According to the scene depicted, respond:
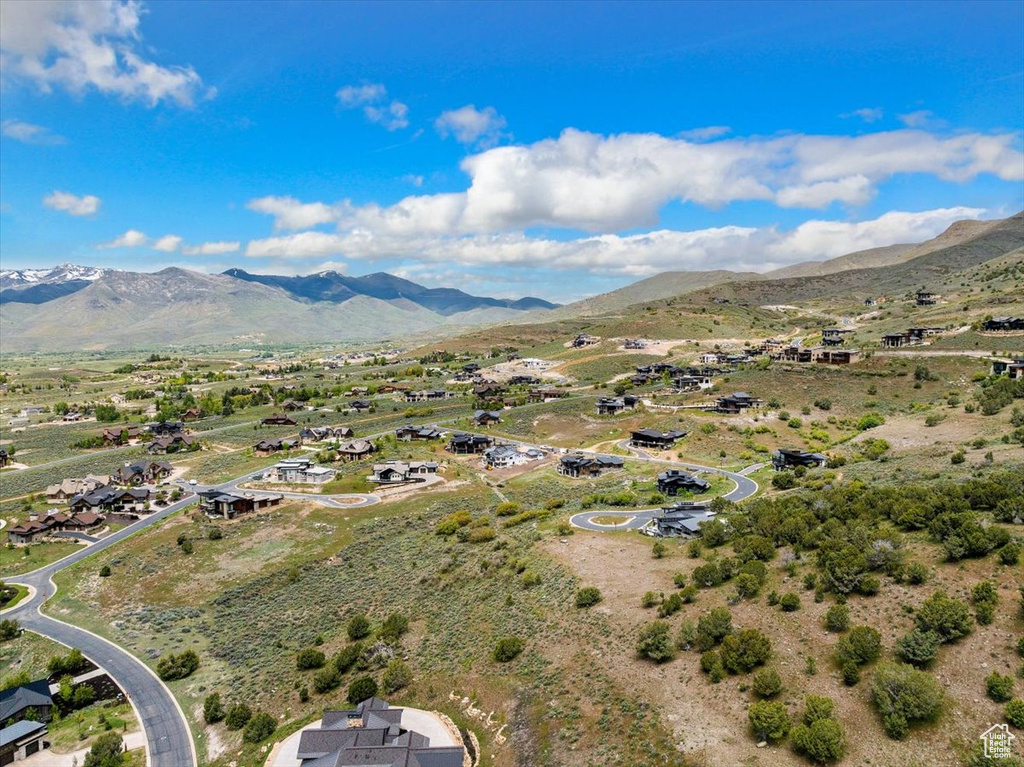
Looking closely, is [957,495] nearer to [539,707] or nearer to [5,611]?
[539,707]

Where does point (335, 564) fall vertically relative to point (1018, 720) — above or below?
below

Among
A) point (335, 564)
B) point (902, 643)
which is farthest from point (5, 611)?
point (902, 643)

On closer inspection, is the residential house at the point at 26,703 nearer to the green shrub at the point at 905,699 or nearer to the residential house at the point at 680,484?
the green shrub at the point at 905,699

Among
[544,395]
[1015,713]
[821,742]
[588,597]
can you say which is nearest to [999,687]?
[1015,713]

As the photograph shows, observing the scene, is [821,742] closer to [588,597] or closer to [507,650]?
[588,597]

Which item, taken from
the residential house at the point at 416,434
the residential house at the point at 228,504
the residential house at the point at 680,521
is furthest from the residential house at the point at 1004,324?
the residential house at the point at 228,504

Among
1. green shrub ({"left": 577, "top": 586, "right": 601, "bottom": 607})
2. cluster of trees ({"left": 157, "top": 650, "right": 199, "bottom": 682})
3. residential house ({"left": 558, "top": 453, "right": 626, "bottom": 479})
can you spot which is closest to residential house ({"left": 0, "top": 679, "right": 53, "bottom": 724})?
cluster of trees ({"left": 157, "top": 650, "right": 199, "bottom": 682})
